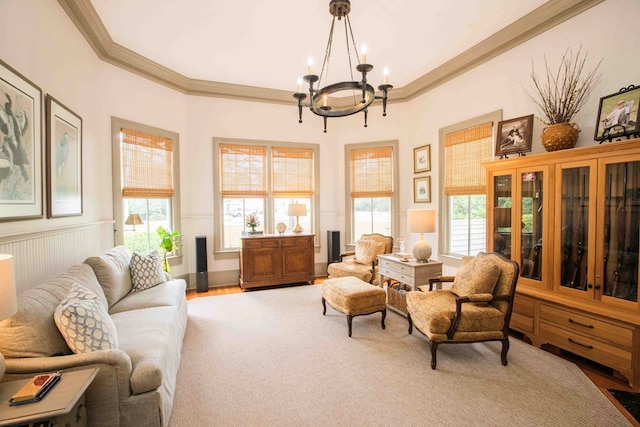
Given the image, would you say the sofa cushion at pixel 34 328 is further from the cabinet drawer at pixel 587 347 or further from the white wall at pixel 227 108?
the cabinet drawer at pixel 587 347

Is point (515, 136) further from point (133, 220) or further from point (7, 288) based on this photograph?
point (133, 220)

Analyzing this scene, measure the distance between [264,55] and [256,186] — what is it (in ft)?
7.35

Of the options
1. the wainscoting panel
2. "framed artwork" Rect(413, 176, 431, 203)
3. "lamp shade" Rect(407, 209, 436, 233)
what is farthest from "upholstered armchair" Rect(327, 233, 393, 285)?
the wainscoting panel

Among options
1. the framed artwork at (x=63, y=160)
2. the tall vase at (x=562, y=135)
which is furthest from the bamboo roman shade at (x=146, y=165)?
the tall vase at (x=562, y=135)

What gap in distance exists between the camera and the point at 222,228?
5.54 meters

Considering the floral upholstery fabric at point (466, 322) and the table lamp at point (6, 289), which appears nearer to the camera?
the table lamp at point (6, 289)

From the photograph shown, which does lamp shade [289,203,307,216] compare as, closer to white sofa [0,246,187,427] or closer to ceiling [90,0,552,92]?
ceiling [90,0,552,92]

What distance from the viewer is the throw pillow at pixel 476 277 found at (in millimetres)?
2873

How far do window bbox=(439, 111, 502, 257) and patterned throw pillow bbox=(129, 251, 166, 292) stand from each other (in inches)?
163

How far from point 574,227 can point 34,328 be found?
4.22 meters

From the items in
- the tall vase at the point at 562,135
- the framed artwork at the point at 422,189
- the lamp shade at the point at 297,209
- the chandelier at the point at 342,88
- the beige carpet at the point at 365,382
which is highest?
the chandelier at the point at 342,88

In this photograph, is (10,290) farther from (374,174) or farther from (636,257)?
(374,174)

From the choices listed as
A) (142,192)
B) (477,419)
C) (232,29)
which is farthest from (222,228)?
(477,419)

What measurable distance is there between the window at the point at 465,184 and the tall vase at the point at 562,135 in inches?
40.6
